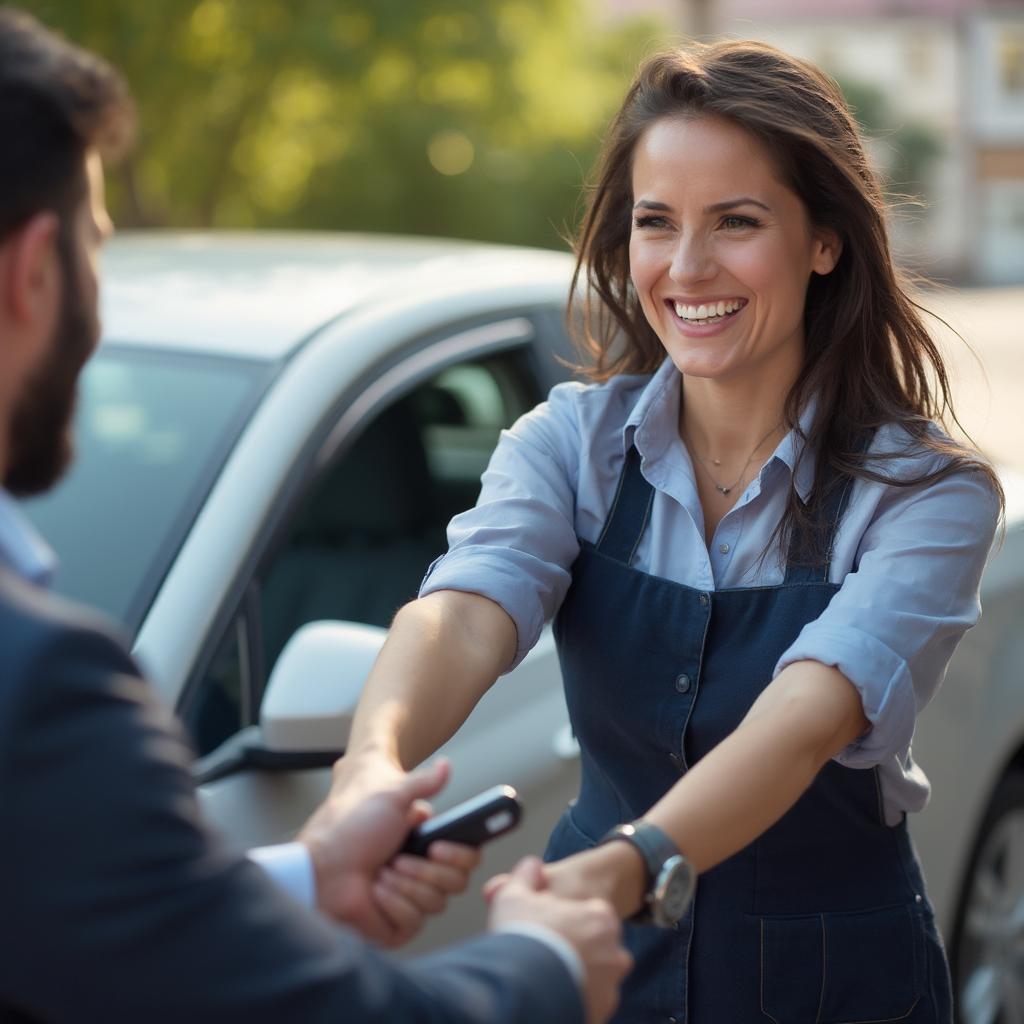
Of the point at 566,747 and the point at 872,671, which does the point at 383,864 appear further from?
the point at 566,747

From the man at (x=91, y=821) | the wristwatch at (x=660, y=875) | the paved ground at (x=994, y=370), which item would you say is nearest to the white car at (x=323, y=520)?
the wristwatch at (x=660, y=875)

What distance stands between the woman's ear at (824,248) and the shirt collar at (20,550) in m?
1.29

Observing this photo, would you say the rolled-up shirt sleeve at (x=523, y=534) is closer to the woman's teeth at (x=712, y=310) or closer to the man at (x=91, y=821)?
the woman's teeth at (x=712, y=310)

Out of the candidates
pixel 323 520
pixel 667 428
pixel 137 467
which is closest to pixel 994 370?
pixel 323 520

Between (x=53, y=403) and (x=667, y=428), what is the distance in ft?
3.62

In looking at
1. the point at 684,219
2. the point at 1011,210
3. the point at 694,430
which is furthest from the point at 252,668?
the point at 1011,210

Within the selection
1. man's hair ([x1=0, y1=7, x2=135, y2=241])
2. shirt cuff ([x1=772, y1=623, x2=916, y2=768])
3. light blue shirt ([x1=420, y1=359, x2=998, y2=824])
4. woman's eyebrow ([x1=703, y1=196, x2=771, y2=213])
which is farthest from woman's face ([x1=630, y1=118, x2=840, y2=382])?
man's hair ([x1=0, y1=7, x2=135, y2=241])

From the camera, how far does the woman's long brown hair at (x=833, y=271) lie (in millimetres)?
2115

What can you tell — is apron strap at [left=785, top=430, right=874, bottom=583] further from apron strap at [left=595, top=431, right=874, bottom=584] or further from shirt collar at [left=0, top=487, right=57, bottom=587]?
shirt collar at [left=0, top=487, right=57, bottom=587]

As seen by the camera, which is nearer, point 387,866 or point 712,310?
point 387,866

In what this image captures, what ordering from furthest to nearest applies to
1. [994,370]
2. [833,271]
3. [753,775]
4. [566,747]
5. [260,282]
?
[994,370]
[260,282]
[566,747]
[833,271]
[753,775]

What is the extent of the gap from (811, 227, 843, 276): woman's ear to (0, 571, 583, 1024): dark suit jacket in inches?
51.2

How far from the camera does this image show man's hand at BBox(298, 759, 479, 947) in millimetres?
1693

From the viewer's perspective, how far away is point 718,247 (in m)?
2.16
